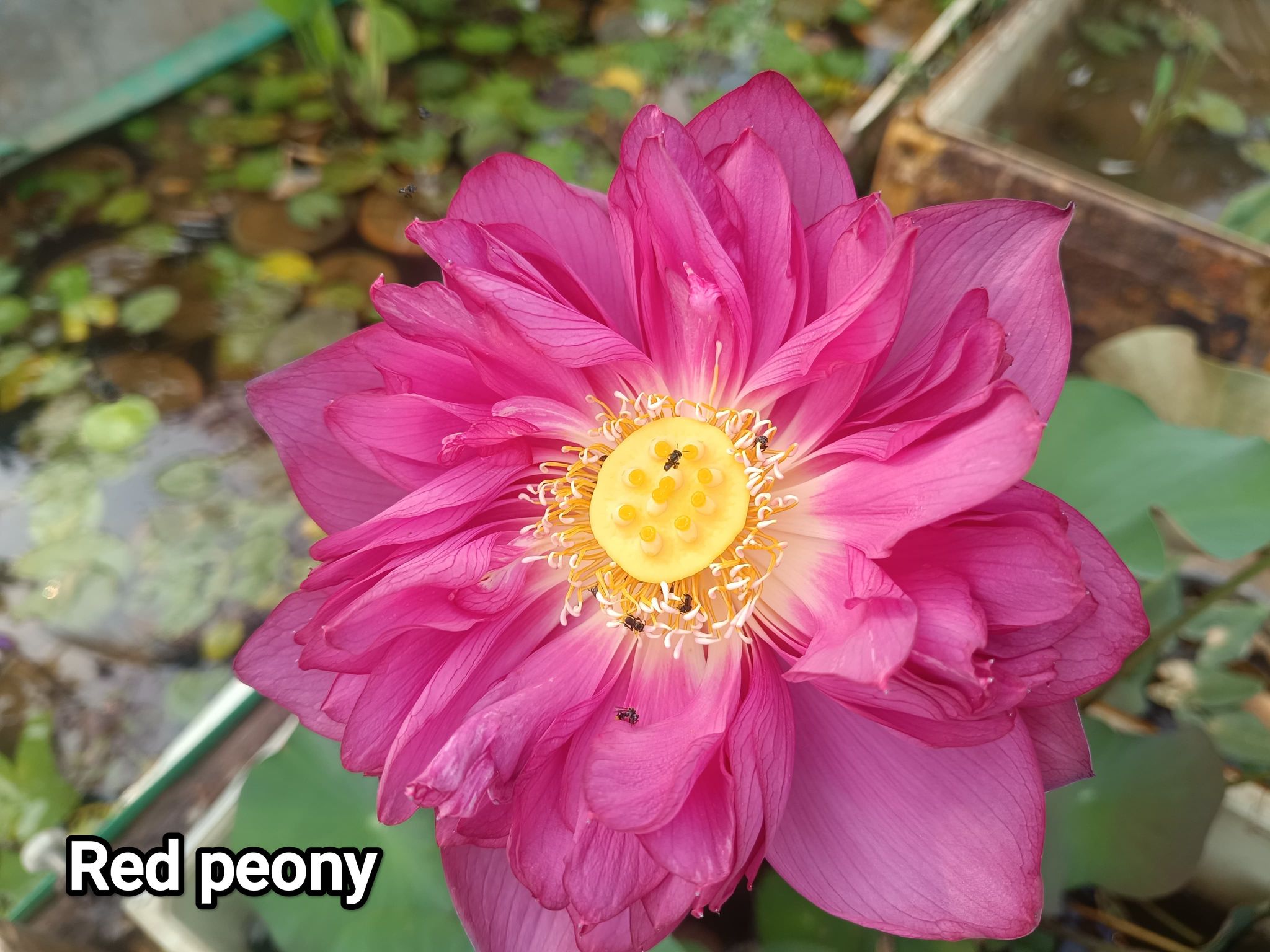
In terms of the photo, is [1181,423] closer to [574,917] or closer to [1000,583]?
[1000,583]

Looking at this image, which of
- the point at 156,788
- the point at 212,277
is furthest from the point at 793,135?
the point at 212,277

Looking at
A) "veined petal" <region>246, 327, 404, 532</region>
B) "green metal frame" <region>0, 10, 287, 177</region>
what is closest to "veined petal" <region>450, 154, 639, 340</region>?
"veined petal" <region>246, 327, 404, 532</region>

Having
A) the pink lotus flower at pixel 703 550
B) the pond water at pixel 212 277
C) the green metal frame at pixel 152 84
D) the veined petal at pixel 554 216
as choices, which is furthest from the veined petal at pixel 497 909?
the green metal frame at pixel 152 84

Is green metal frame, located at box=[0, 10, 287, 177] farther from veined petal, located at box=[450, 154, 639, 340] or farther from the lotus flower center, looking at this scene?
the lotus flower center

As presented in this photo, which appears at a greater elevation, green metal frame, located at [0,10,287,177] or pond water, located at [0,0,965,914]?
green metal frame, located at [0,10,287,177]

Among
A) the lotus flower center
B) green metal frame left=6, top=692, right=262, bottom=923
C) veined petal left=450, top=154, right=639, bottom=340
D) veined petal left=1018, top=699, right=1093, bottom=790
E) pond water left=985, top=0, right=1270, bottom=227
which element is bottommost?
green metal frame left=6, top=692, right=262, bottom=923

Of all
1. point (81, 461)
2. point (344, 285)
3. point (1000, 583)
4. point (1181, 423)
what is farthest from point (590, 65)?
point (1000, 583)

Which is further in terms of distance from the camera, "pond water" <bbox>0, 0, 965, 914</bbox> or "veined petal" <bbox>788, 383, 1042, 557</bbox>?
"pond water" <bbox>0, 0, 965, 914</bbox>

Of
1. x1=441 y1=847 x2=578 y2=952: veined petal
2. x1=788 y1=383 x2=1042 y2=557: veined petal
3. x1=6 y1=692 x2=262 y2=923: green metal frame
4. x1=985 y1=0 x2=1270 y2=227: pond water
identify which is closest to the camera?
x1=788 y1=383 x2=1042 y2=557: veined petal
